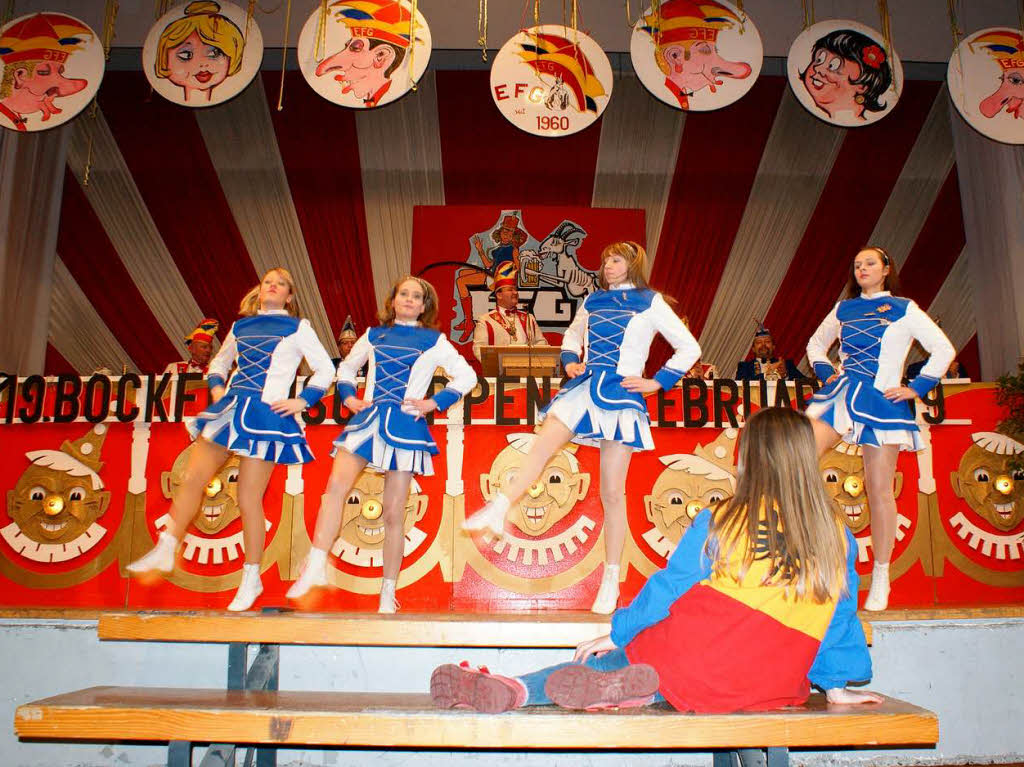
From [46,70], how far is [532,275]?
4.50 metres

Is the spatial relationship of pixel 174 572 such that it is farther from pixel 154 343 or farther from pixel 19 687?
pixel 154 343

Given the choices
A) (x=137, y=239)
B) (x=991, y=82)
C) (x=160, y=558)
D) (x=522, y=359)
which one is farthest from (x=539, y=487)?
(x=137, y=239)

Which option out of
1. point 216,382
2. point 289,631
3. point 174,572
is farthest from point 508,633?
point 174,572

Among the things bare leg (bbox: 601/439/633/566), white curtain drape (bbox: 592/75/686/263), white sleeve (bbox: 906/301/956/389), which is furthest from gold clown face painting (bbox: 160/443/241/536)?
white curtain drape (bbox: 592/75/686/263)

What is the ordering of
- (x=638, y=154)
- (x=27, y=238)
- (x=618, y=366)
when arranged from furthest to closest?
1. (x=638, y=154)
2. (x=27, y=238)
3. (x=618, y=366)

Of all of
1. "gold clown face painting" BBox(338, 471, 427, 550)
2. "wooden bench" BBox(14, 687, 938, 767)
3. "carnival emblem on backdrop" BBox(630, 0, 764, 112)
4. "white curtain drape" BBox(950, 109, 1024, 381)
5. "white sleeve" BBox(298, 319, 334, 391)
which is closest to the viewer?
"wooden bench" BBox(14, 687, 938, 767)

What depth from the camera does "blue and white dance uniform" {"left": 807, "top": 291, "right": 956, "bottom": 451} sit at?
3.55m

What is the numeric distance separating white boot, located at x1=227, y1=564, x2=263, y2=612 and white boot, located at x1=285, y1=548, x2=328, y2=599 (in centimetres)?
22

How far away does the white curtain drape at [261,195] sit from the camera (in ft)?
27.6

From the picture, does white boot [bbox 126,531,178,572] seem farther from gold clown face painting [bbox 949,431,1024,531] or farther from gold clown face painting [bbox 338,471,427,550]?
gold clown face painting [bbox 949,431,1024,531]

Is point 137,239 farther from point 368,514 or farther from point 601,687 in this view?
point 601,687

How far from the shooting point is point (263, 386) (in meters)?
3.47

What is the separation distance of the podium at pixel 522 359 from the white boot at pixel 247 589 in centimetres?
172

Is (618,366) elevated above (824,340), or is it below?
below
